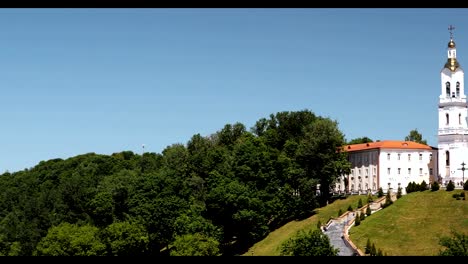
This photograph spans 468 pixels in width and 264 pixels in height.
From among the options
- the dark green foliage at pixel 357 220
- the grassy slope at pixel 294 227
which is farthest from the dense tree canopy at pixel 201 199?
the dark green foliage at pixel 357 220

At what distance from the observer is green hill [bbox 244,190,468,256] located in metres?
67.2

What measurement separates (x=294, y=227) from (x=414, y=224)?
13.6 metres

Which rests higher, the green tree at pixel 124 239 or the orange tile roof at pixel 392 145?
the orange tile roof at pixel 392 145

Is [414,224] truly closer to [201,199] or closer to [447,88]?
[201,199]

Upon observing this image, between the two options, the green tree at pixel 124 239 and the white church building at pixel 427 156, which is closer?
the green tree at pixel 124 239

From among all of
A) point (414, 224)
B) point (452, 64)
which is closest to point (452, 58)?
point (452, 64)

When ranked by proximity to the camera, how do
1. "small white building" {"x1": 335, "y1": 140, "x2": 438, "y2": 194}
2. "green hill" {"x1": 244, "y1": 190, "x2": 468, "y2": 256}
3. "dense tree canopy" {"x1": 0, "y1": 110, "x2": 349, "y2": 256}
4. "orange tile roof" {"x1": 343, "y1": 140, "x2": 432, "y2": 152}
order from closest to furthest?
"green hill" {"x1": 244, "y1": 190, "x2": 468, "y2": 256} < "dense tree canopy" {"x1": 0, "y1": 110, "x2": 349, "y2": 256} < "small white building" {"x1": 335, "y1": 140, "x2": 438, "y2": 194} < "orange tile roof" {"x1": 343, "y1": 140, "x2": 432, "y2": 152}

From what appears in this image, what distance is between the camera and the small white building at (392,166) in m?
102

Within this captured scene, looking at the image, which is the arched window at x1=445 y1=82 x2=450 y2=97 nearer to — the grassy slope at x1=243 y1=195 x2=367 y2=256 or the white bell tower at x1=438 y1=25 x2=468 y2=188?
the white bell tower at x1=438 y1=25 x2=468 y2=188

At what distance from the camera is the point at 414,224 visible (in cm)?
7388

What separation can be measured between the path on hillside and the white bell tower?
69.4 ft

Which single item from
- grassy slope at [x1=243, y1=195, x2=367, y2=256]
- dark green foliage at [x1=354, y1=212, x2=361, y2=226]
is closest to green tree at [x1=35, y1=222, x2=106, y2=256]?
grassy slope at [x1=243, y1=195, x2=367, y2=256]

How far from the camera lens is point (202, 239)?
70375 millimetres

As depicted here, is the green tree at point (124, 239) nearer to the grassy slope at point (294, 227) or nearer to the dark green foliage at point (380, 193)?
the grassy slope at point (294, 227)
